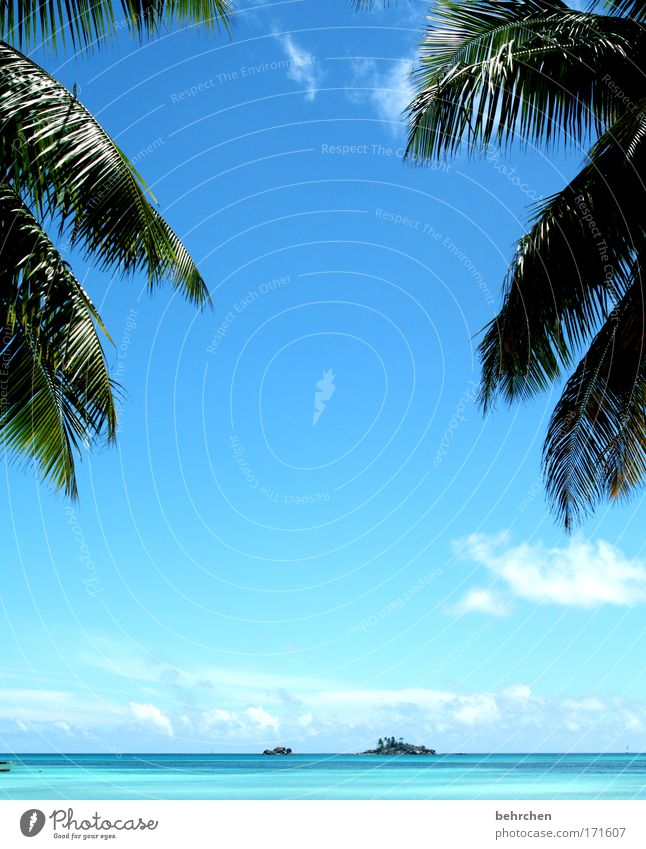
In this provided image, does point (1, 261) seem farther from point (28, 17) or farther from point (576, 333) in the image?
point (576, 333)

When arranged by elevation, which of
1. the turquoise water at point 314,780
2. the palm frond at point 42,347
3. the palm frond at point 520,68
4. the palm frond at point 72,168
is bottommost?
the palm frond at point 42,347

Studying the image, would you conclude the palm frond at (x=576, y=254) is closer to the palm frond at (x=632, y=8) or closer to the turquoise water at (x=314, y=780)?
the palm frond at (x=632, y=8)

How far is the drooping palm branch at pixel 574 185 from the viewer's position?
1024 centimetres

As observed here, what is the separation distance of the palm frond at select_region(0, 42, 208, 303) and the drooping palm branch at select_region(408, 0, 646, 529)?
11.4 ft

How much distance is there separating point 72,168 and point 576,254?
18.7 feet

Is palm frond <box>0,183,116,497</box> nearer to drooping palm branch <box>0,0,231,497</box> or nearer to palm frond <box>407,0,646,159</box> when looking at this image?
drooping palm branch <box>0,0,231,497</box>

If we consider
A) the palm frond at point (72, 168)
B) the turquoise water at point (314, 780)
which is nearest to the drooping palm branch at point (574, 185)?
the palm frond at point (72, 168)

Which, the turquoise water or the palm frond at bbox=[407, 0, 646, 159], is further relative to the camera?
the turquoise water

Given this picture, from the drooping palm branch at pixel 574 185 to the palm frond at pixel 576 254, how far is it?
0.05 ft

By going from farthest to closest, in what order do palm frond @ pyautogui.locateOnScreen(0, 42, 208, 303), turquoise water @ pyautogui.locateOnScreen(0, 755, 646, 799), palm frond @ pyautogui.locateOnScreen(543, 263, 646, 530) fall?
turquoise water @ pyautogui.locateOnScreen(0, 755, 646, 799) < palm frond @ pyautogui.locateOnScreen(543, 263, 646, 530) < palm frond @ pyautogui.locateOnScreen(0, 42, 208, 303)

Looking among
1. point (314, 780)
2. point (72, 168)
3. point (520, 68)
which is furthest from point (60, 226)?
point (314, 780)

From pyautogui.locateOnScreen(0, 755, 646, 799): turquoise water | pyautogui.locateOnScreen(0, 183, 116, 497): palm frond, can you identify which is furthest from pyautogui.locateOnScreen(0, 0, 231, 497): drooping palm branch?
pyautogui.locateOnScreen(0, 755, 646, 799): turquoise water

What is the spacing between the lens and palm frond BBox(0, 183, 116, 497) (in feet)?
30.8

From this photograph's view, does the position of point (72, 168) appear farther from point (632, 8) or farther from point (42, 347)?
point (632, 8)
